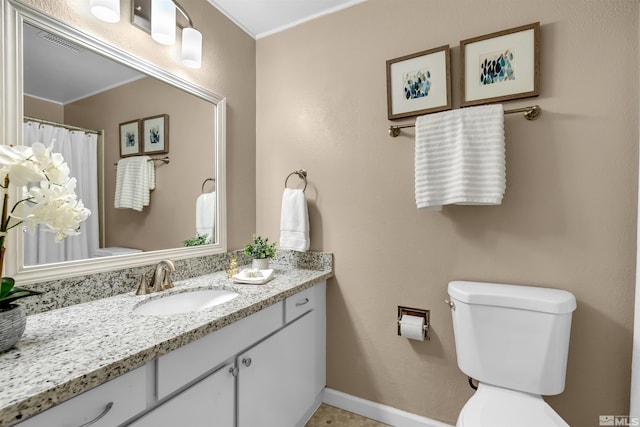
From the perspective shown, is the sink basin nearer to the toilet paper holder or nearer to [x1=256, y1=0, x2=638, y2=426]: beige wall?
[x1=256, y1=0, x2=638, y2=426]: beige wall

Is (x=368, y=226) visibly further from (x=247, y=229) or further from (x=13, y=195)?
(x=13, y=195)

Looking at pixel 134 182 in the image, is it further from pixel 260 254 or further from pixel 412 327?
pixel 412 327

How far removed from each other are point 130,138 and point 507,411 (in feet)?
6.09

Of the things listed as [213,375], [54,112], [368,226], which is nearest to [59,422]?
[213,375]

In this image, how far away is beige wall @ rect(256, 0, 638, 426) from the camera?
1.18 metres

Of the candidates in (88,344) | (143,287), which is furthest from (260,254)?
(88,344)

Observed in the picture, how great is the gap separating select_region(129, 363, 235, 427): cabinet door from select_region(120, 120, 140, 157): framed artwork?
3.31 feet

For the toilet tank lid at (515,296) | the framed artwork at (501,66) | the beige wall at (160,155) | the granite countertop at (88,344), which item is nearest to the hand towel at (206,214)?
the beige wall at (160,155)

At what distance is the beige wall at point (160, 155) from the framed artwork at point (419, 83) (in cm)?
103

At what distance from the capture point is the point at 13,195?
966 millimetres

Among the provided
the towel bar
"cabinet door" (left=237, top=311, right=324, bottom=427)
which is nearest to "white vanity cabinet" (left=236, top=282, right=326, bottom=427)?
"cabinet door" (left=237, top=311, right=324, bottom=427)

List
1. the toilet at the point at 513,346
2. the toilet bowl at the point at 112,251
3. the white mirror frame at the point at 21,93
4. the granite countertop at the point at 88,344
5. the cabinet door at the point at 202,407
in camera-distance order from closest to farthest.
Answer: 1. the granite countertop at the point at 88,344
2. the cabinet door at the point at 202,407
3. the white mirror frame at the point at 21,93
4. the toilet at the point at 513,346
5. the toilet bowl at the point at 112,251

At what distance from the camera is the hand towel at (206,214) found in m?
1.64

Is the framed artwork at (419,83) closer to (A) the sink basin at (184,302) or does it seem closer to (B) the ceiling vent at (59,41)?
(A) the sink basin at (184,302)
